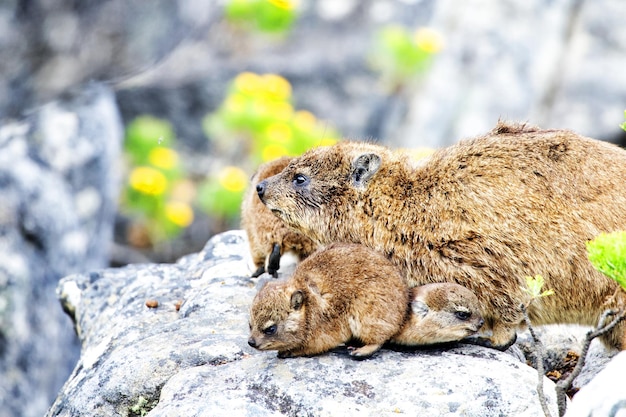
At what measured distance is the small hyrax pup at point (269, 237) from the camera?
7.24 meters

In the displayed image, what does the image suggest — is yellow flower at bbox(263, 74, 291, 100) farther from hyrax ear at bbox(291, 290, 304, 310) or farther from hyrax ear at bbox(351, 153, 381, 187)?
hyrax ear at bbox(291, 290, 304, 310)

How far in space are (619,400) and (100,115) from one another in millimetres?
9921

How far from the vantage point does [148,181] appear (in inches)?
624

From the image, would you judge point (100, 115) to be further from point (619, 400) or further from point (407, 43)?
point (619, 400)

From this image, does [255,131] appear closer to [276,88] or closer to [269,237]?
[276,88]

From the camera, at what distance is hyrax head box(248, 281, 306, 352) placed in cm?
593

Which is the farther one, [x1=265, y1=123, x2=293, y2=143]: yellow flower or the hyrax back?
[x1=265, y1=123, x2=293, y2=143]: yellow flower

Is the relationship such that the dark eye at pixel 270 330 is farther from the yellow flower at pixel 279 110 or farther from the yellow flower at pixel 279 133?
the yellow flower at pixel 279 110

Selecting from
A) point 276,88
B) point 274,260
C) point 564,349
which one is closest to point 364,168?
point 274,260

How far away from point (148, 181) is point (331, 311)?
10364mm

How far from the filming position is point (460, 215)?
6.37m

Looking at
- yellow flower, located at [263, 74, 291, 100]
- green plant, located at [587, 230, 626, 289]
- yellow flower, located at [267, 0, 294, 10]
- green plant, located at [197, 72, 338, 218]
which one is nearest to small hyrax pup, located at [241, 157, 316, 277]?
green plant, located at [587, 230, 626, 289]

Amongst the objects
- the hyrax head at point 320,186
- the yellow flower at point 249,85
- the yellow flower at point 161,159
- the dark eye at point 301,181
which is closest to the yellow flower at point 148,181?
the yellow flower at point 161,159

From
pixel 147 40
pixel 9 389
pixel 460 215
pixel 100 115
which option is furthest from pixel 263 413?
pixel 147 40
